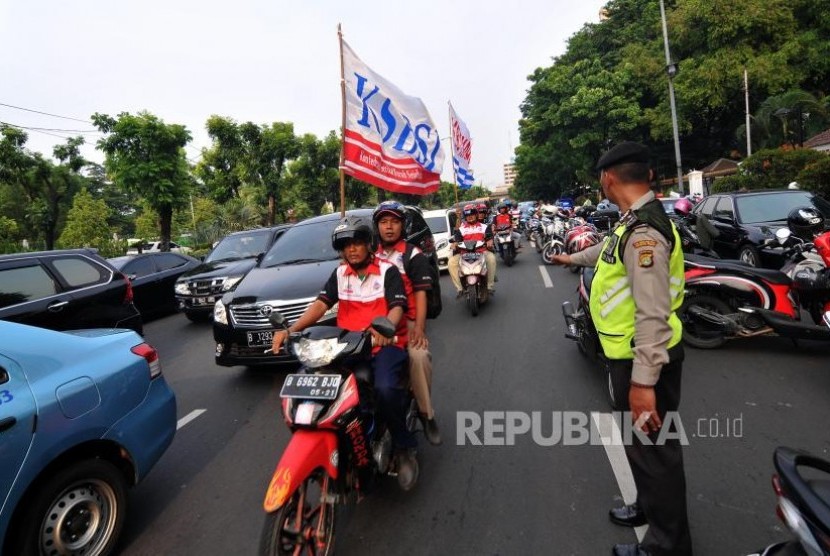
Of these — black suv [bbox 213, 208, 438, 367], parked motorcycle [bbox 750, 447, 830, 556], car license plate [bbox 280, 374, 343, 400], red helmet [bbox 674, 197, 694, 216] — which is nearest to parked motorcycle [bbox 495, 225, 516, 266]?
red helmet [bbox 674, 197, 694, 216]

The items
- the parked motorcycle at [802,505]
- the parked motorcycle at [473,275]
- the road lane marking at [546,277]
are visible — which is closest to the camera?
the parked motorcycle at [802,505]

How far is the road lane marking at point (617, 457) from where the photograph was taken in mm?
2720

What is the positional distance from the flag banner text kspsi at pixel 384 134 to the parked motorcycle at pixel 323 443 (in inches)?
166

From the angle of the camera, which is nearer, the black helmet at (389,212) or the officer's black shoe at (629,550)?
the officer's black shoe at (629,550)

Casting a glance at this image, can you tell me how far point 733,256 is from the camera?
8.98 m

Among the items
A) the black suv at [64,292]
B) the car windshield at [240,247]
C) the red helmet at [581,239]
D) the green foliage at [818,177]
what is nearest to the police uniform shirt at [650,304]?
the black suv at [64,292]

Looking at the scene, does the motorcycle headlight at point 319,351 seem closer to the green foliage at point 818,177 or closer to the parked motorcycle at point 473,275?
the parked motorcycle at point 473,275

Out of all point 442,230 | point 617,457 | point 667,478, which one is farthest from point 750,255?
point 667,478

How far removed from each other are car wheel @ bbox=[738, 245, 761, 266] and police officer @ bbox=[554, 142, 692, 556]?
7398 millimetres

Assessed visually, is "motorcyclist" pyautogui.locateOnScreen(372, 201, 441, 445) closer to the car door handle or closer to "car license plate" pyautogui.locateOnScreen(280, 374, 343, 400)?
"car license plate" pyautogui.locateOnScreen(280, 374, 343, 400)

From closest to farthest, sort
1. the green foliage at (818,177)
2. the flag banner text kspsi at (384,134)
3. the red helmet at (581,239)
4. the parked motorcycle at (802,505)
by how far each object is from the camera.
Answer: the parked motorcycle at (802,505)
the flag banner text kspsi at (384,134)
the red helmet at (581,239)
the green foliage at (818,177)

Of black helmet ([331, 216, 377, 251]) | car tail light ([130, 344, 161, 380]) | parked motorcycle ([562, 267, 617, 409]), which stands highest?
black helmet ([331, 216, 377, 251])

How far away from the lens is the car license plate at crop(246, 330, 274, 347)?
4832 mm

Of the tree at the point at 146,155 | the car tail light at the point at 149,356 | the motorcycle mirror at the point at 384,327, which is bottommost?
the car tail light at the point at 149,356
